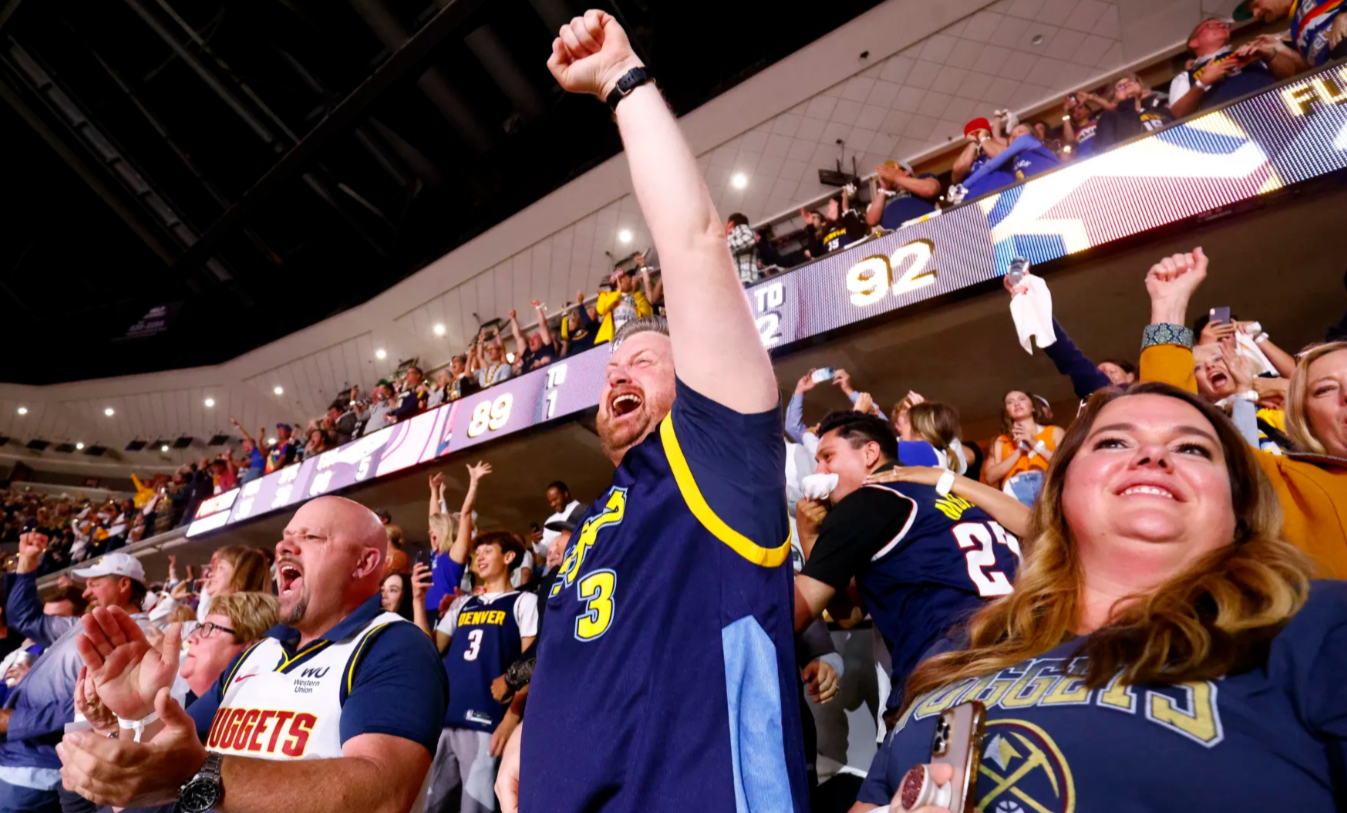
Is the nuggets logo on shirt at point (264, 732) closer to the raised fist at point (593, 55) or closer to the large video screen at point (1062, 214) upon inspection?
the raised fist at point (593, 55)

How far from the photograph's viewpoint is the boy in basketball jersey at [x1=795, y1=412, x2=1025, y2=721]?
2.03 metres

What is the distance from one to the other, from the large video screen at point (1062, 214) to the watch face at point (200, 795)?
531 cm

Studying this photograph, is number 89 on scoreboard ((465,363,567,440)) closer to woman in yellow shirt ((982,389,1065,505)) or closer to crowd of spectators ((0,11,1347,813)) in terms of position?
crowd of spectators ((0,11,1347,813))

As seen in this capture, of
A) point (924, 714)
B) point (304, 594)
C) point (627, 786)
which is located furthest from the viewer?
point (304, 594)

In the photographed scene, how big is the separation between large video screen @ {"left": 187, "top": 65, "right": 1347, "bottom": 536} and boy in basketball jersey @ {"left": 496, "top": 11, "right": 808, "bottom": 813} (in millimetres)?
4775

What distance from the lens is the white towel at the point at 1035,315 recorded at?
2549 mm

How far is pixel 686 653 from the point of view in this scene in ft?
3.55

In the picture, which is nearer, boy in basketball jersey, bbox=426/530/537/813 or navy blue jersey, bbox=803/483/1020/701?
navy blue jersey, bbox=803/483/1020/701

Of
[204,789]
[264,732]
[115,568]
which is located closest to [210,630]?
[264,732]

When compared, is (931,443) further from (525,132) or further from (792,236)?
(525,132)

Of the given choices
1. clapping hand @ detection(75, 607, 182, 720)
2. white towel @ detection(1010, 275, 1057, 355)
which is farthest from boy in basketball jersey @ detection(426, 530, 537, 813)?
white towel @ detection(1010, 275, 1057, 355)

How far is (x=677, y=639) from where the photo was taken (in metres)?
1.09

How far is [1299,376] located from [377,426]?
35.7 ft

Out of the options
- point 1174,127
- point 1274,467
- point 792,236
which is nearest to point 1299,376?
point 1274,467
